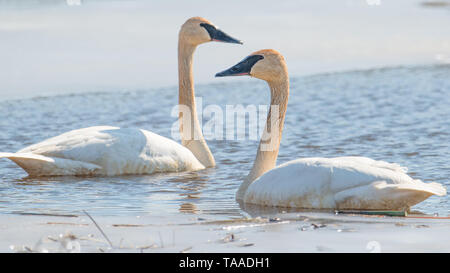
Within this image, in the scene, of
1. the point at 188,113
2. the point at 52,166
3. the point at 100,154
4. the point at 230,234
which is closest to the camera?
the point at 230,234

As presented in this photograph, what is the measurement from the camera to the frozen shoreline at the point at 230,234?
5.07 m

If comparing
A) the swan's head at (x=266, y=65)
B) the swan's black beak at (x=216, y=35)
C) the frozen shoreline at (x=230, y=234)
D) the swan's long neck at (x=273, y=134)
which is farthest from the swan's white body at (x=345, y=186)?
the swan's black beak at (x=216, y=35)

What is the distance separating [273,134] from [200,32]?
A: 2.58 meters

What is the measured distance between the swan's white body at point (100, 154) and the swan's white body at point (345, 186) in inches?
88.5

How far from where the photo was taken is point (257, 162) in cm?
762

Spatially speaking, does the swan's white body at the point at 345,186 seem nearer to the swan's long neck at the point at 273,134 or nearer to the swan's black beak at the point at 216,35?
the swan's long neck at the point at 273,134

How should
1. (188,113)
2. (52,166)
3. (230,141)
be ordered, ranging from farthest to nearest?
1. (230,141)
2. (188,113)
3. (52,166)

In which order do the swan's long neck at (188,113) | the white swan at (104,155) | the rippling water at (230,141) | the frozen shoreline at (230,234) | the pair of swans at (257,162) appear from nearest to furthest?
the frozen shoreline at (230,234) < the pair of swans at (257,162) < the rippling water at (230,141) < the white swan at (104,155) < the swan's long neck at (188,113)

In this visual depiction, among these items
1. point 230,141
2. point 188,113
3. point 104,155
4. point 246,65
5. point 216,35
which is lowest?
point 230,141

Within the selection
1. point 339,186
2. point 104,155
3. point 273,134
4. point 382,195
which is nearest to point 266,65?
point 273,134

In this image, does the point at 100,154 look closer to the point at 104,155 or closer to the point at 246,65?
the point at 104,155

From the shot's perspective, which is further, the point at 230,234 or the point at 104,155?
the point at 104,155

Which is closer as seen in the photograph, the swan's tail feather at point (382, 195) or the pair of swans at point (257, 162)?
the swan's tail feather at point (382, 195)
